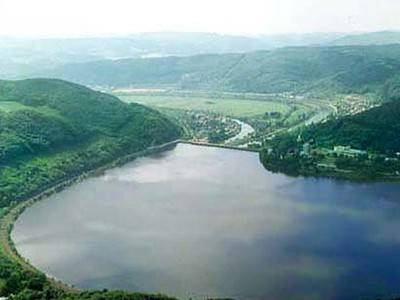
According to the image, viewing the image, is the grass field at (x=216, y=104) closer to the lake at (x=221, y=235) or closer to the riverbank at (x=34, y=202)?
the riverbank at (x=34, y=202)

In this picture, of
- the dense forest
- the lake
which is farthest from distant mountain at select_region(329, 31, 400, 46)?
the lake

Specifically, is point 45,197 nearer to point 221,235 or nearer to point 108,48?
point 221,235

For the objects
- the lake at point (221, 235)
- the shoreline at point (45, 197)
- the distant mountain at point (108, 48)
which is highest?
the lake at point (221, 235)

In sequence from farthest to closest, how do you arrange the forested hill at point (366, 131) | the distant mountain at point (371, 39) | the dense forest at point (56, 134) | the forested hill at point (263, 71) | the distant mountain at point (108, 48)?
1. the distant mountain at point (371, 39)
2. the distant mountain at point (108, 48)
3. the forested hill at point (263, 71)
4. the forested hill at point (366, 131)
5. the dense forest at point (56, 134)

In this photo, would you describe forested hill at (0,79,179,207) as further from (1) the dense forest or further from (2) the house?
(2) the house

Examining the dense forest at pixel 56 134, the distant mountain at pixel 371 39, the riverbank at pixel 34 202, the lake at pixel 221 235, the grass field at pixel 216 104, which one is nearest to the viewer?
the lake at pixel 221 235

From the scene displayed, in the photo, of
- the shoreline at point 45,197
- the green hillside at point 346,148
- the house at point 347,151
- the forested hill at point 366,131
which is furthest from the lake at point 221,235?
the forested hill at point 366,131

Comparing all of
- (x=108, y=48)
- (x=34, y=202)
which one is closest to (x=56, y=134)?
(x=34, y=202)

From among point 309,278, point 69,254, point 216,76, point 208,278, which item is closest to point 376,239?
point 309,278
